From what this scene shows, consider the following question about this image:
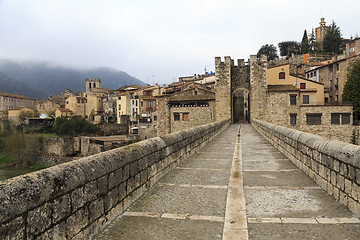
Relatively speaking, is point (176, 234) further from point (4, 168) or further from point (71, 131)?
point (71, 131)

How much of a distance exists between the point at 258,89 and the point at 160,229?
1525 inches

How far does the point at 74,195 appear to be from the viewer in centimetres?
334

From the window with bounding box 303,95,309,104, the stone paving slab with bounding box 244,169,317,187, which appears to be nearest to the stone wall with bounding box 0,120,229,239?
the stone paving slab with bounding box 244,169,317,187

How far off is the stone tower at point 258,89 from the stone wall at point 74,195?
119 ft

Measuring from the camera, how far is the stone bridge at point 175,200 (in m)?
2.88

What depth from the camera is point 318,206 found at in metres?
4.71

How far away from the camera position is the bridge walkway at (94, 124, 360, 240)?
3752 millimetres

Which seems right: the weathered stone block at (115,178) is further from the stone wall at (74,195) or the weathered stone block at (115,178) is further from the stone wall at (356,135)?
the stone wall at (356,135)

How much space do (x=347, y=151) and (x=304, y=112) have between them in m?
39.1

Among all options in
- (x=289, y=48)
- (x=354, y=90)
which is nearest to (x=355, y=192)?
(x=354, y=90)

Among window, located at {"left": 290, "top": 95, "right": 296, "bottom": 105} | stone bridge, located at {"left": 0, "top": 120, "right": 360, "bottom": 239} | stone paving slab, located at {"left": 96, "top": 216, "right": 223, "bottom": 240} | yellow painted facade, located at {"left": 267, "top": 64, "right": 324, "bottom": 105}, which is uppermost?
yellow painted facade, located at {"left": 267, "top": 64, "right": 324, "bottom": 105}

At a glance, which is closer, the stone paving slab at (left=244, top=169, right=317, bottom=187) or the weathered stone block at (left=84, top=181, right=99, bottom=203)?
the weathered stone block at (left=84, top=181, right=99, bottom=203)

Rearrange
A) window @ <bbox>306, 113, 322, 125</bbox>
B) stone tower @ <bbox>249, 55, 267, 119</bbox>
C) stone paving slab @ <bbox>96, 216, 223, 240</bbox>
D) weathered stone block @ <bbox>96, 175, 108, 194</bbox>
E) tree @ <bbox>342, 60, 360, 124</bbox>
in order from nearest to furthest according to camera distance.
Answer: stone paving slab @ <bbox>96, 216, 223, 240</bbox> → weathered stone block @ <bbox>96, 175, 108, 194</bbox> → window @ <bbox>306, 113, 322, 125</bbox> → stone tower @ <bbox>249, 55, 267, 119</bbox> → tree @ <bbox>342, 60, 360, 124</bbox>

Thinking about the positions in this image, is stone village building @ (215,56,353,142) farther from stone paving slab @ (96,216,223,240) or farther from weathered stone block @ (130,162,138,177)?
stone paving slab @ (96,216,223,240)
